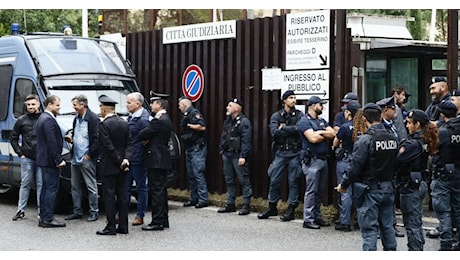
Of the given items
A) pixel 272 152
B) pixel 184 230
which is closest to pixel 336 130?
pixel 272 152

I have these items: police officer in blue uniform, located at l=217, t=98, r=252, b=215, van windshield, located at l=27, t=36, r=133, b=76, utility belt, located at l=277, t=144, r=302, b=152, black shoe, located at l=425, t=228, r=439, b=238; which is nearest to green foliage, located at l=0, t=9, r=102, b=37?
van windshield, located at l=27, t=36, r=133, b=76

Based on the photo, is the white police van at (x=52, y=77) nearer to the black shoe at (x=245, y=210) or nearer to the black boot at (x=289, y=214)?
the black shoe at (x=245, y=210)

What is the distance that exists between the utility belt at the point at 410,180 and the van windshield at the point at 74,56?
21.1 ft

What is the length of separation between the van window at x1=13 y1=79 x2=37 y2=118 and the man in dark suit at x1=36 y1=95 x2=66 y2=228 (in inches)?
65.0

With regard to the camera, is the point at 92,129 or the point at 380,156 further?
the point at 92,129

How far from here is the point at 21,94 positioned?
13453 millimetres

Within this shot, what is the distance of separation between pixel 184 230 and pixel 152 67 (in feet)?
16.8

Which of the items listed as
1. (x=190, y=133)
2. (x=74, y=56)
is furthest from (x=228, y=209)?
(x=74, y=56)

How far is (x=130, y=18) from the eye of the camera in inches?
820

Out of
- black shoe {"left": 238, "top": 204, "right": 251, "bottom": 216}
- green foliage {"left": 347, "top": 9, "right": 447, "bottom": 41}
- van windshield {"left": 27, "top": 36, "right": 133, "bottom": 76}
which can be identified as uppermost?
green foliage {"left": 347, "top": 9, "right": 447, "bottom": 41}

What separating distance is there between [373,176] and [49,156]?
17.0ft

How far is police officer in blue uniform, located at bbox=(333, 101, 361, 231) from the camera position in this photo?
10703 millimetres

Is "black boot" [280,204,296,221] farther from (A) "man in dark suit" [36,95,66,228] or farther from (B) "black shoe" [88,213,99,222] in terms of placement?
(A) "man in dark suit" [36,95,66,228]

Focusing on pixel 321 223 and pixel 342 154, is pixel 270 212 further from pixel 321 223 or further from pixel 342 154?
pixel 342 154
